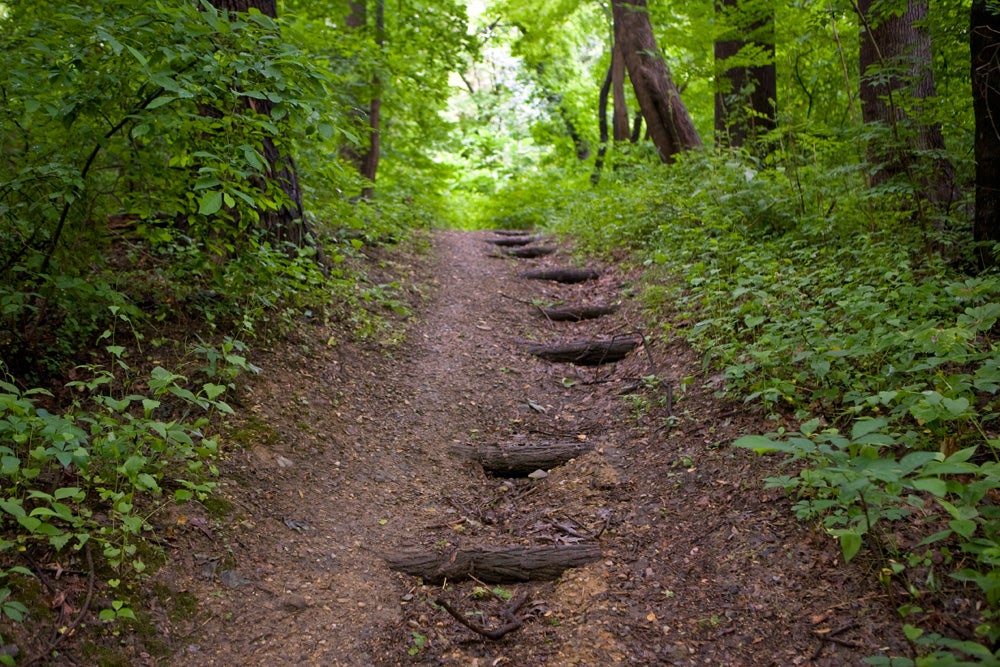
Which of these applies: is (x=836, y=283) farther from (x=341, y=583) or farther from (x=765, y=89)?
(x=765, y=89)

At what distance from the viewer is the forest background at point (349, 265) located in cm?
276

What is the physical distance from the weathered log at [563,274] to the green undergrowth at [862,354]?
0.77 metres

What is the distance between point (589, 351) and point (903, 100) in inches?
129

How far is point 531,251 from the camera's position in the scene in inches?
419

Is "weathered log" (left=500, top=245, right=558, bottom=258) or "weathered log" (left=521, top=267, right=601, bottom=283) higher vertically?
"weathered log" (left=500, top=245, right=558, bottom=258)

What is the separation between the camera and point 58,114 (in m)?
3.16

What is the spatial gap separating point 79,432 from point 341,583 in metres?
1.47

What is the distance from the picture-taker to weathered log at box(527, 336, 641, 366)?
6070 mm

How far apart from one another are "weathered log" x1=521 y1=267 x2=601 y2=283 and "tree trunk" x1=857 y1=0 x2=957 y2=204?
3501mm

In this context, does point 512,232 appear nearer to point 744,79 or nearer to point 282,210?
point 744,79

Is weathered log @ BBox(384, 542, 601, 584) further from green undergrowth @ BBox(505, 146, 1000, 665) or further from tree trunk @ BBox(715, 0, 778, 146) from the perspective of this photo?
tree trunk @ BBox(715, 0, 778, 146)

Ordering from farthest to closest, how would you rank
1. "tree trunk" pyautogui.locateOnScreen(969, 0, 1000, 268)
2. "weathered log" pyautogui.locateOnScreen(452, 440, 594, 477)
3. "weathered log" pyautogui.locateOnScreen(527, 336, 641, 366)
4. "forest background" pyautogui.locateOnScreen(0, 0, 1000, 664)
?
"weathered log" pyautogui.locateOnScreen(527, 336, 641, 366) → "weathered log" pyautogui.locateOnScreen(452, 440, 594, 477) → "tree trunk" pyautogui.locateOnScreen(969, 0, 1000, 268) → "forest background" pyautogui.locateOnScreen(0, 0, 1000, 664)

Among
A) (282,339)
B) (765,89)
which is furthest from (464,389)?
(765,89)

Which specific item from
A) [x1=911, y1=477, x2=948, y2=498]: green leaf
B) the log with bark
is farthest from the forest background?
the log with bark
